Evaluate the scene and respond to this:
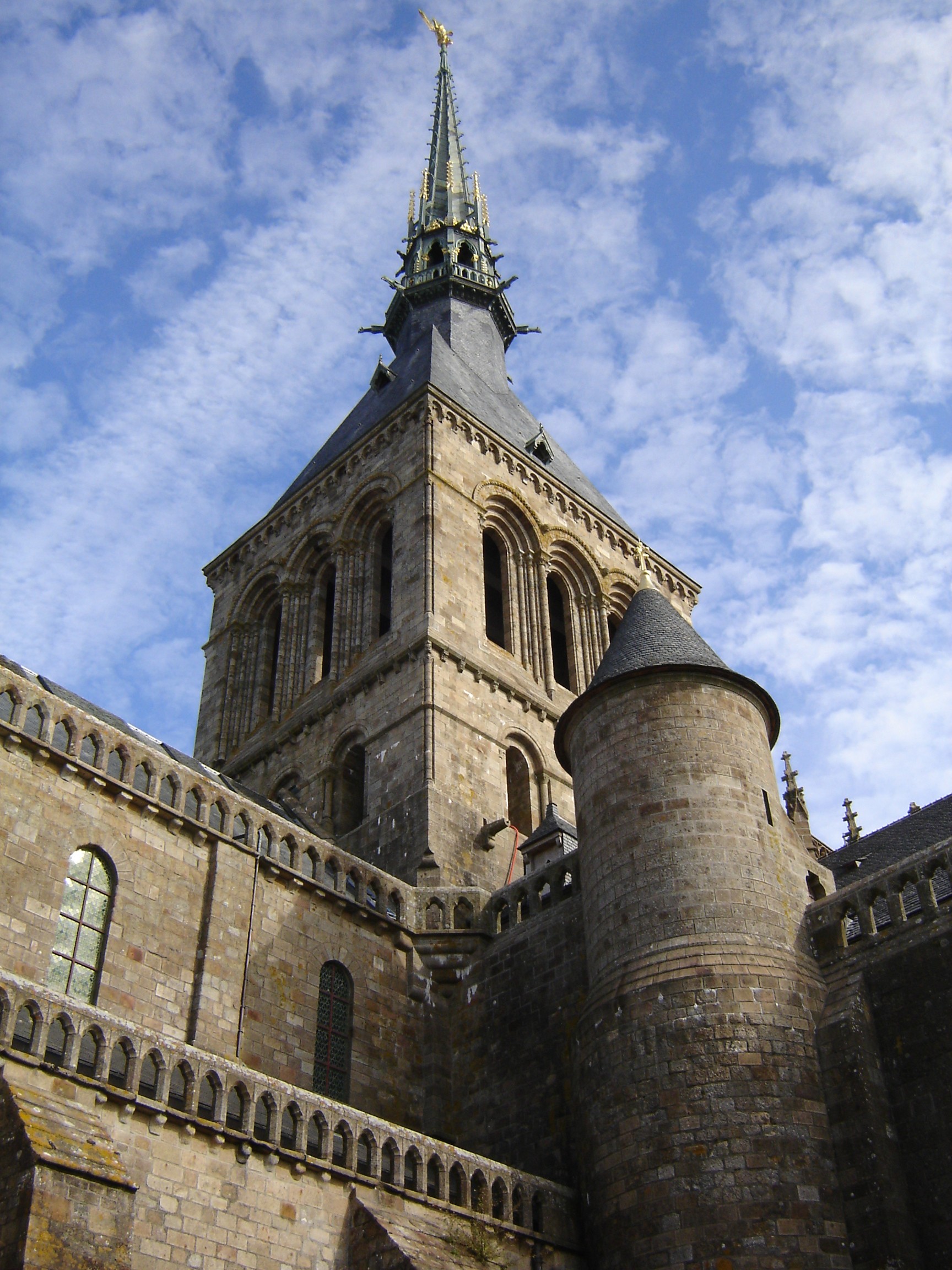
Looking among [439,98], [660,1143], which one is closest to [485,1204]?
[660,1143]

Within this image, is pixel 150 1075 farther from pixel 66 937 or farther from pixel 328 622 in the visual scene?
pixel 328 622

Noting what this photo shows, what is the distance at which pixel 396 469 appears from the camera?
105ft

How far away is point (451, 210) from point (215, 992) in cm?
3374

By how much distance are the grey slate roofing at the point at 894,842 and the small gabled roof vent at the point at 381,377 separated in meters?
18.6

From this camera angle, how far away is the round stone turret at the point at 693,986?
15.2 m

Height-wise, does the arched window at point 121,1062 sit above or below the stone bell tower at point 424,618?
below

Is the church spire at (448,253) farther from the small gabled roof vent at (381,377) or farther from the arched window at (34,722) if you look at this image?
the arched window at (34,722)

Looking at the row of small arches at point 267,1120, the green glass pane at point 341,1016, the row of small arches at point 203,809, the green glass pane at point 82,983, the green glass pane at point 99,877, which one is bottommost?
the row of small arches at point 267,1120

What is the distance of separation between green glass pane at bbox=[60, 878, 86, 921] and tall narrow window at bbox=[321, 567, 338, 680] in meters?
13.2

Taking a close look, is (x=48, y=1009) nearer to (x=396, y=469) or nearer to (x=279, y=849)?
(x=279, y=849)

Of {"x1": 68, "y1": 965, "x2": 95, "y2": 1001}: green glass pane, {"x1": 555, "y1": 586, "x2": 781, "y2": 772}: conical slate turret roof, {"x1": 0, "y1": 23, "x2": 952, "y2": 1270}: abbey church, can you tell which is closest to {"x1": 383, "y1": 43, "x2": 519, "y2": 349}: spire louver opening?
{"x1": 0, "y1": 23, "x2": 952, "y2": 1270}: abbey church

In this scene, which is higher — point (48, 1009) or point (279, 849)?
point (279, 849)

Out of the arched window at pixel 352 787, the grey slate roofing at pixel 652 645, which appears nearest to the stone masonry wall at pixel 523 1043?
A: the grey slate roofing at pixel 652 645

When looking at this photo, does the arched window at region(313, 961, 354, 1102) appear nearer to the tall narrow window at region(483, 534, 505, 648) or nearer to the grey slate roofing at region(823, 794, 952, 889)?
the grey slate roofing at region(823, 794, 952, 889)
